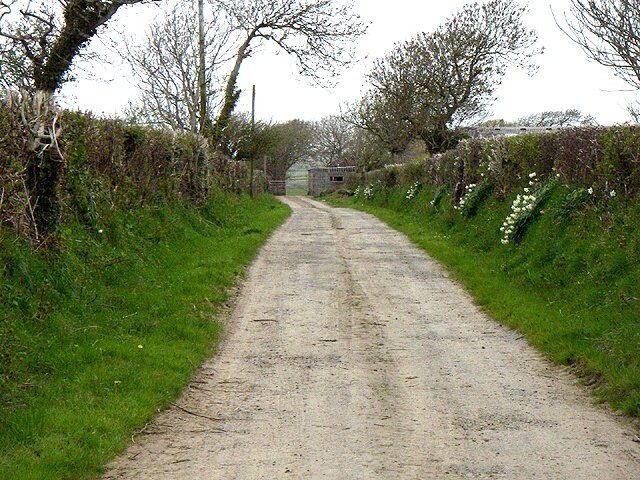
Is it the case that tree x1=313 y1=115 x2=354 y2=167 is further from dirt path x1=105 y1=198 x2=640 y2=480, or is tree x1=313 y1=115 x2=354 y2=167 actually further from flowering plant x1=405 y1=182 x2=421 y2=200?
dirt path x1=105 y1=198 x2=640 y2=480

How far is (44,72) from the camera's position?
1373 centimetres

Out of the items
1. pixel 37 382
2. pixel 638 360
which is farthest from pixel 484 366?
pixel 37 382

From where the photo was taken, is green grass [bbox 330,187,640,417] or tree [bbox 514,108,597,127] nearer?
green grass [bbox 330,187,640,417]

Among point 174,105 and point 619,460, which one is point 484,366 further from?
point 174,105

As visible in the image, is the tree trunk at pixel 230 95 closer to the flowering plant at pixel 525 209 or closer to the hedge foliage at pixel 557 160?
the hedge foliage at pixel 557 160

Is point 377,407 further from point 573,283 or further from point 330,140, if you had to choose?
point 330,140

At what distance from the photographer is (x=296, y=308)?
1089 cm

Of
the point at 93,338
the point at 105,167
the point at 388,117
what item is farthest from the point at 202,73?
the point at 93,338

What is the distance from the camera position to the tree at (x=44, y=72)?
9.31m

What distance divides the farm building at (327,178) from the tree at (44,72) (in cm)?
5121

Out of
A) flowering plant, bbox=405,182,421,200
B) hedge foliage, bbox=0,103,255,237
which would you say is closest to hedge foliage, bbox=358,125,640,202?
flowering plant, bbox=405,182,421,200

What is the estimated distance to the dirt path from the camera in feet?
17.8

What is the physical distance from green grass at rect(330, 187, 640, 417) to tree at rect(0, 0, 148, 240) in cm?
598

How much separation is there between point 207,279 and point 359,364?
4791mm
